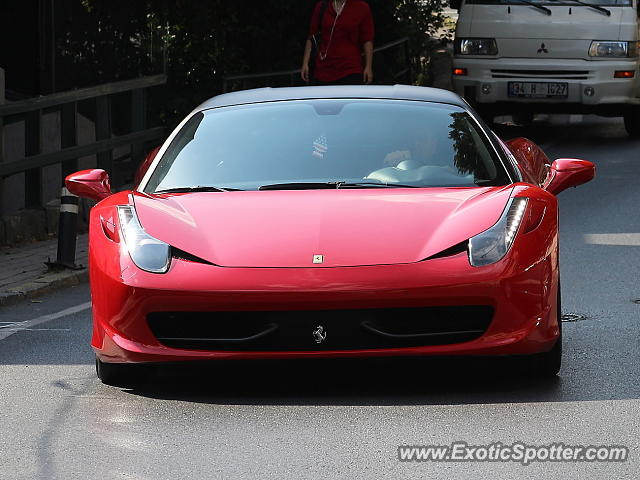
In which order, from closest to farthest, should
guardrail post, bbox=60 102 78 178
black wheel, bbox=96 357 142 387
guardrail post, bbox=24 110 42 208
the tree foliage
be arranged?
black wheel, bbox=96 357 142 387
guardrail post, bbox=24 110 42 208
guardrail post, bbox=60 102 78 178
the tree foliage

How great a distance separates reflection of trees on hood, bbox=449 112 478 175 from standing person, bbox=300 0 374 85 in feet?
20.8

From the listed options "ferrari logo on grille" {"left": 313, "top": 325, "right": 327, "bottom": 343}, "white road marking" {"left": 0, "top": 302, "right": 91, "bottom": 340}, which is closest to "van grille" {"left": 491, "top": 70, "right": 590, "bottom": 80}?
"white road marking" {"left": 0, "top": 302, "right": 91, "bottom": 340}

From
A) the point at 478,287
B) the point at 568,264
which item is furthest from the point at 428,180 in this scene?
the point at 568,264

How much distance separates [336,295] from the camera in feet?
21.1

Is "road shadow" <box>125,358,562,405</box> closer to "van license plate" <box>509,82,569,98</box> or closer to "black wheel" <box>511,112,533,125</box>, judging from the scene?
"van license plate" <box>509,82,569,98</box>

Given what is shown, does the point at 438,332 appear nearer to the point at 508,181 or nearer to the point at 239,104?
the point at 508,181

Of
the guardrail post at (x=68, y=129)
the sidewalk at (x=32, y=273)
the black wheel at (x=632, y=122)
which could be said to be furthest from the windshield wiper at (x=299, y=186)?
the black wheel at (x=632, y=122)

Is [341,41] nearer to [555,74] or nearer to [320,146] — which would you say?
[555,74]

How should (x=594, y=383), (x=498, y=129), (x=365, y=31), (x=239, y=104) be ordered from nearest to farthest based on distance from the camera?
(x=594, y=383) → (x=239, y=104) → (x=365, y=31) → (x=498, y=129)

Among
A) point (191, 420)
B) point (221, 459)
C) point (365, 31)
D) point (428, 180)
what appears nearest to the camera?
point (221, 459)

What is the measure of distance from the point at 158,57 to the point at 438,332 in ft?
33.3

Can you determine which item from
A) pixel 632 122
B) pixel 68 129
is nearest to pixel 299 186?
pixel 68 129

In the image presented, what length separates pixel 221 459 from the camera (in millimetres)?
5656

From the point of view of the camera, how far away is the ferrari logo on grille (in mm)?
6527
